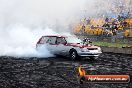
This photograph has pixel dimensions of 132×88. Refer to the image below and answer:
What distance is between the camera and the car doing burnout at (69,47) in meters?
21.9

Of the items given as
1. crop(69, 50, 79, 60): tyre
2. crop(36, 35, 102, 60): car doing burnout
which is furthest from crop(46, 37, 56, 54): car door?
crop(69, 50, 79, 60): tyre

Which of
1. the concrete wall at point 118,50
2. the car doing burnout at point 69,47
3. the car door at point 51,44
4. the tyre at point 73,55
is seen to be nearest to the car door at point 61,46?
the car doing burnout at point 69,47

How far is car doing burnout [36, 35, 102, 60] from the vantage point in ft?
71.8

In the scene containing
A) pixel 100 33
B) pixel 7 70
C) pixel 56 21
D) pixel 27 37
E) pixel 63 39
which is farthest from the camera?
pixel 56 21

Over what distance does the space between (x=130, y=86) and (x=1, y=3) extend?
18.2 meters

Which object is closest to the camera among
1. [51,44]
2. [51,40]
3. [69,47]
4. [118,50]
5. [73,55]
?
[73,55]

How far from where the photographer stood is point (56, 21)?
3828cm

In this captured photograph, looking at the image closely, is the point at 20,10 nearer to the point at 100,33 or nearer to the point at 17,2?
the point at 17,2

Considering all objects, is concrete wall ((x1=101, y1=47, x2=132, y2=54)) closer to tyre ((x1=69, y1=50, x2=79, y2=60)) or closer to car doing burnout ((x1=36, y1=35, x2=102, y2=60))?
car doing burnout ((x1=36, y1=35, x2=102, y2=60))

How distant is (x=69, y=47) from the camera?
22.5m

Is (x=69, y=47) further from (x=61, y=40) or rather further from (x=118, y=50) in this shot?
(x=118, y=50)

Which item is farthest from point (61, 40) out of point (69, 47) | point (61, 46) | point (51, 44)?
point (69, 47)

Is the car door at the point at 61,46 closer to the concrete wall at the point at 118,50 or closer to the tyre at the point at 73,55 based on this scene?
the tyre at the point at 73,55

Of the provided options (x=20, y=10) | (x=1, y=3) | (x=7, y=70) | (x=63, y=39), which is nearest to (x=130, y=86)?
(x=7, y=70)
